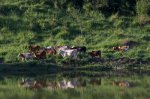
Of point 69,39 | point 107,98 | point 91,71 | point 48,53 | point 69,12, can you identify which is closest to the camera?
point 107,98

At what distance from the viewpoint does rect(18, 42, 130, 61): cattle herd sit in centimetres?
3691

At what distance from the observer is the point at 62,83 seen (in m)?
30.0

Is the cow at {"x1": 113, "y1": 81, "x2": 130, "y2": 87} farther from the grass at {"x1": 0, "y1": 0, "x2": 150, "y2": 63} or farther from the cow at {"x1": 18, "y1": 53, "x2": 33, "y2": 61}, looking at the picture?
the cow at {"x1": 18, "y1": 53, "x2": 33, "y2": 61}

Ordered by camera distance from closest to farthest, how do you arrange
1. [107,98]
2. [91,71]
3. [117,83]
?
[107,98], [117,83], [91,71]

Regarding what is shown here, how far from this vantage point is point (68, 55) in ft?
121

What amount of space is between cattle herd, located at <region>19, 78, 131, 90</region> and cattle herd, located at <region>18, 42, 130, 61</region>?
5061mm

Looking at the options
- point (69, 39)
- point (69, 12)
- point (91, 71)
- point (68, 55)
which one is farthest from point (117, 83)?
point (69, 12)

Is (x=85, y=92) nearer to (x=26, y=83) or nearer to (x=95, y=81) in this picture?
(x=95, y=81)

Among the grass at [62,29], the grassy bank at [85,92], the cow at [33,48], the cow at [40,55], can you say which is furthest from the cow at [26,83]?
the cow at [33,48]

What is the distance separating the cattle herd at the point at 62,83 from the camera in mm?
28706

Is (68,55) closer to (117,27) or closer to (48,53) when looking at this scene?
(48,53)

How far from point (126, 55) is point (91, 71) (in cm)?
395

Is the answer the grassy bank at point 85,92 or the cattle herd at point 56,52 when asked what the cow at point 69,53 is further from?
the grassy bank at point 85,92

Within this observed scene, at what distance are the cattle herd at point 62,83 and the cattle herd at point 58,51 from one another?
5.06m
